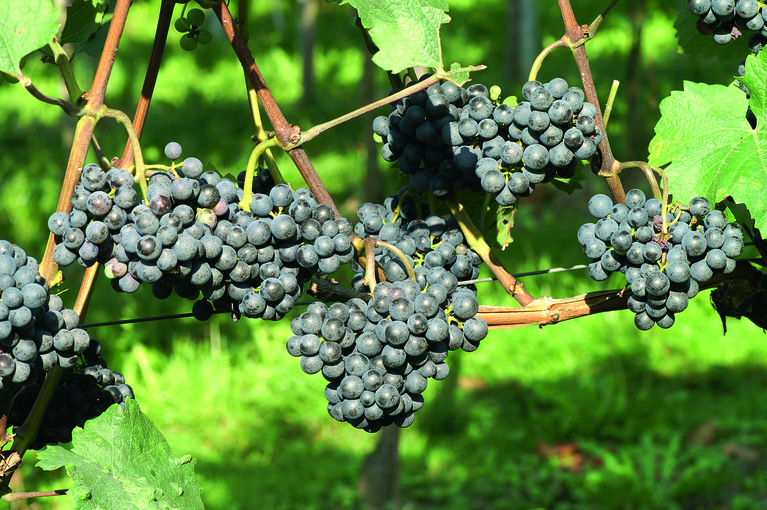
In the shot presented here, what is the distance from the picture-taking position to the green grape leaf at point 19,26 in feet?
3.36

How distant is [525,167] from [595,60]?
7.59 metres

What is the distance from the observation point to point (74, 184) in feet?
3.47

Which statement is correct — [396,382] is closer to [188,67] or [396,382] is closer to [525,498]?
[525,498]

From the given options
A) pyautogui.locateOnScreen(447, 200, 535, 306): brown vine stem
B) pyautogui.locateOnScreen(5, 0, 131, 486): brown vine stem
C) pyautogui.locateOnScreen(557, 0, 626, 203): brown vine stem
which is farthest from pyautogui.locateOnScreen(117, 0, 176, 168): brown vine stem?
pyautogui.locateOnScreen(557, 0, 626, 203): brown vine stem

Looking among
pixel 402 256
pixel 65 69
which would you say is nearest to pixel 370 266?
pixel 402 256

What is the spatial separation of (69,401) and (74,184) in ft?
1.14

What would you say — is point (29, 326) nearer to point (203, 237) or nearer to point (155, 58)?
point (203, 237)

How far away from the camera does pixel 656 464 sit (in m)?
3.79

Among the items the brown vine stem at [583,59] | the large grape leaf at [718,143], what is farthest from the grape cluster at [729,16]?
the brown vine stem at [583,59]

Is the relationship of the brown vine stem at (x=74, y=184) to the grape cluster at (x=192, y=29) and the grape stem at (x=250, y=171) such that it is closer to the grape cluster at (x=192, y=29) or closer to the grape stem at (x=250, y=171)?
the grape stem at (x=250, y=171)

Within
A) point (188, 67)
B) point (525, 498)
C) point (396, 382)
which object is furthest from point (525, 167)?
point (188, 67)

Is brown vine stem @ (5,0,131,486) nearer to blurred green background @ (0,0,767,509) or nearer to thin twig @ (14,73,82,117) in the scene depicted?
thin twig @ (14,73,82,117)

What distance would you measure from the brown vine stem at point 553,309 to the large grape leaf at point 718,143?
166mm

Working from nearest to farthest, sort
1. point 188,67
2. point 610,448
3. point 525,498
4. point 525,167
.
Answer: point 525,167 → point 525,498 → point 610,448 → point 188,67
